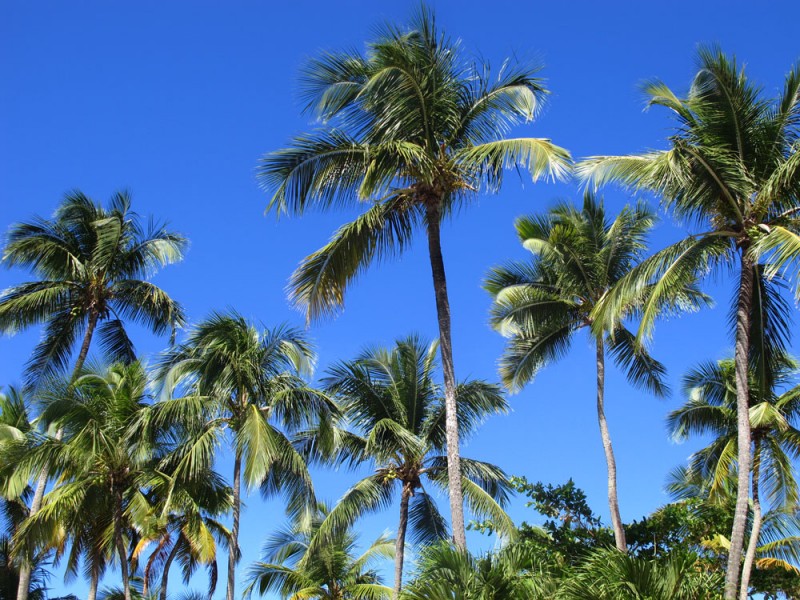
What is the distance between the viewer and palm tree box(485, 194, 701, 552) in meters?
21.2

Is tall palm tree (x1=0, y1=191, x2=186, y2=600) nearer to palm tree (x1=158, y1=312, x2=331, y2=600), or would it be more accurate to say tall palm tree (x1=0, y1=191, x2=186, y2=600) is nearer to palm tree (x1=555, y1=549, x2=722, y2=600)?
palm tree (x1=158, y1=312, x2=331, y2=600)

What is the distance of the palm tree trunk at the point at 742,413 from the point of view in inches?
544

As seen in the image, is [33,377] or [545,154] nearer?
[545,154]

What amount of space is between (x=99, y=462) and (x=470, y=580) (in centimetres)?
927

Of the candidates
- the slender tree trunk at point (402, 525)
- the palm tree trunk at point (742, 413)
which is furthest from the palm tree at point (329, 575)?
the palm tree trunk at point (742, 413)

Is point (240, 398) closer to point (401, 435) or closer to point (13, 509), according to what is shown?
point (401, 435)

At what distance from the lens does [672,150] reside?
48.7 feet

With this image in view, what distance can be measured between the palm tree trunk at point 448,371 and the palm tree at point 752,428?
4.73 m

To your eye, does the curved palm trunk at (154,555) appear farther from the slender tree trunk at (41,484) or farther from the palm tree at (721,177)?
the palm tree at (721,177)

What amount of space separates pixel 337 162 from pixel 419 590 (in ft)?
24.9

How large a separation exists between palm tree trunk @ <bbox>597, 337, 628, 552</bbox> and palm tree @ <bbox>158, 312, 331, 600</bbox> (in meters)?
6.14

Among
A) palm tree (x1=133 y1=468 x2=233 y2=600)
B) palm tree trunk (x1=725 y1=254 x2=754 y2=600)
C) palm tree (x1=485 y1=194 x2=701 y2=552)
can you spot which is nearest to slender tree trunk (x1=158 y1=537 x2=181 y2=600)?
palm tree (x1=133 y1=468 x2=233 y2=600)

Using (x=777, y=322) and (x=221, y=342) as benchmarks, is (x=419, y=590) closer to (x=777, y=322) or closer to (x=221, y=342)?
(x=777, y=322)

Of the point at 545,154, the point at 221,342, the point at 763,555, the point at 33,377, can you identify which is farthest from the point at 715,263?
the point at 33,377
